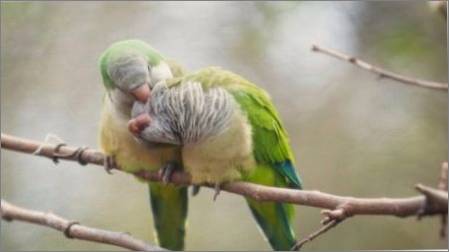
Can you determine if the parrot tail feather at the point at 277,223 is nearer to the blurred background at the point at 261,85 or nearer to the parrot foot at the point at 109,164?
the blurred background at the point at 261,85

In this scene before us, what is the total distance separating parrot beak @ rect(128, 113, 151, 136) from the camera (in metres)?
1.42

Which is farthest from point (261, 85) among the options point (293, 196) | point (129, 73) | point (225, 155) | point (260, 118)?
point (293, 196)

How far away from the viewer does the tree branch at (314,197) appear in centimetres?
96

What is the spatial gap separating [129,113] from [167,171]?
160 millimetres

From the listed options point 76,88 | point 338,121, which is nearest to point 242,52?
point 338,121

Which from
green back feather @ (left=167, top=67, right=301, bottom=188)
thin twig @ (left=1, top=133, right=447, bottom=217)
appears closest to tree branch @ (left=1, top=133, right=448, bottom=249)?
thin twig @ (left=1, top=133, right=447, bottom=217)

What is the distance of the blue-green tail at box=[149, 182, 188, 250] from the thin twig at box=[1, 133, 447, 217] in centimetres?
8

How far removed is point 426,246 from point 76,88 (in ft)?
3.06

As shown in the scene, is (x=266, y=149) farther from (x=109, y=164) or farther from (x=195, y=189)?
(x=109, y=164)

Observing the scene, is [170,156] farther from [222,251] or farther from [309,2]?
[309,2]

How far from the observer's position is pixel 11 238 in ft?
5.21

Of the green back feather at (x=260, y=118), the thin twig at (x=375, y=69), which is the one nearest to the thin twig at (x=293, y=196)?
the green back feather at (x=260, y=118)

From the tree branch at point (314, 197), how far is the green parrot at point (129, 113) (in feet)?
0.14

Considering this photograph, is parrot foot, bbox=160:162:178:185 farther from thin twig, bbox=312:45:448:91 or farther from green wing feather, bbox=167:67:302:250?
thin twig, bbox=312:45:448:91
